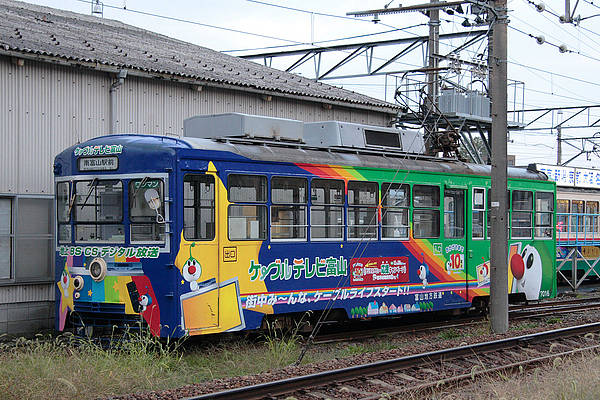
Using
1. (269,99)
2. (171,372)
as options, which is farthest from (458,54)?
(171,372)

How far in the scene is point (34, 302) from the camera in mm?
14008

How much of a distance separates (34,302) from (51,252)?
0.96 meters

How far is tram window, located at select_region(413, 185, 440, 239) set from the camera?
14.2 m

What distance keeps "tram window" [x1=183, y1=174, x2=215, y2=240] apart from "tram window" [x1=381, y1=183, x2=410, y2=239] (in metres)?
3.46

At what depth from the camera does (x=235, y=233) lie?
11.5 meters

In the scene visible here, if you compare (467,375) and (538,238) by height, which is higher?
(538,238)

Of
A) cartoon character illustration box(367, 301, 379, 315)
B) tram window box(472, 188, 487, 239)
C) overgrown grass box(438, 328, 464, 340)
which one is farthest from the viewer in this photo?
tram window box(472, 188, 487, 239)

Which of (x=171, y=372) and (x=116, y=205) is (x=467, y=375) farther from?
(x=116, y=205)

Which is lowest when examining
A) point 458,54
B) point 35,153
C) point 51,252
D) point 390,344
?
point 390,344

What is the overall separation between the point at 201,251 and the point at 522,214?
784 centimetres

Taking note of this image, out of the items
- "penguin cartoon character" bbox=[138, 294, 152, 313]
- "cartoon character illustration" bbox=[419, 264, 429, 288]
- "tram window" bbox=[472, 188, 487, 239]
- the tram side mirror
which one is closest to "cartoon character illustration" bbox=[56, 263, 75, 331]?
"penguin cartoon character" bbox=[138, 294, 152, 313]

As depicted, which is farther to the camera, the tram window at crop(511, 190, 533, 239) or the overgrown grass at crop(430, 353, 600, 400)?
the tram window at crop(511, 190, 533, 239)

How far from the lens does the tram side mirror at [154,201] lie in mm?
10953

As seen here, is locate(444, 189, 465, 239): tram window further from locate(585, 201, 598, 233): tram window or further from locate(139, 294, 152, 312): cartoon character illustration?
locate(585, 201, 598, 233): tram window
